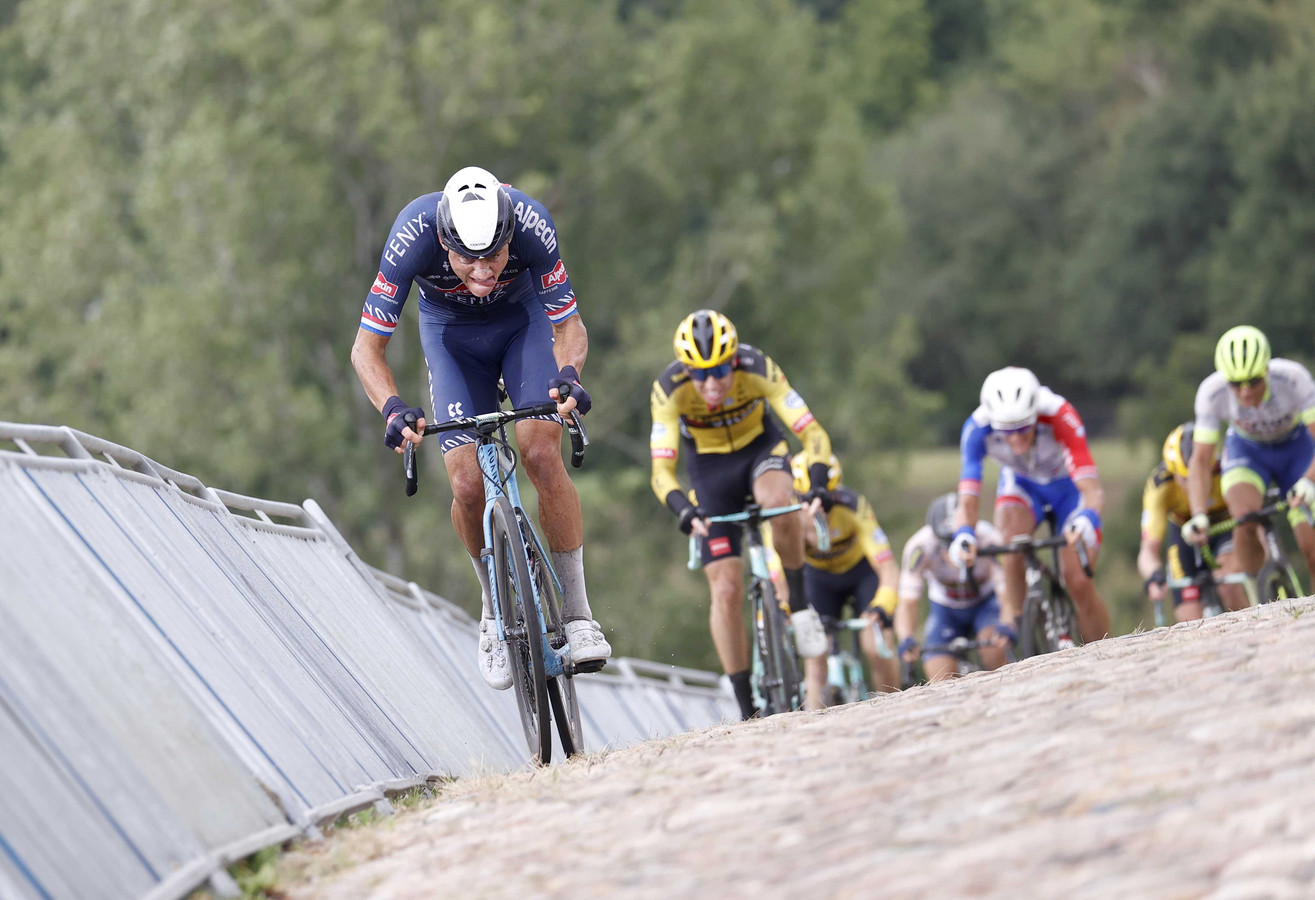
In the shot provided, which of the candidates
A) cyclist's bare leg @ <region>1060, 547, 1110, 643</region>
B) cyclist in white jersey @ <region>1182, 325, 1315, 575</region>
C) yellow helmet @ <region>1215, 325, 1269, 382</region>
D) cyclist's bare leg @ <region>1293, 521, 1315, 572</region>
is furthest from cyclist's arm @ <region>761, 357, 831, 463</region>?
cyclist's bare leg @ <region>1293, 521, 1315, 572</region>

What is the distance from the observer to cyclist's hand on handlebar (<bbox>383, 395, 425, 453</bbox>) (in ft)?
22.4

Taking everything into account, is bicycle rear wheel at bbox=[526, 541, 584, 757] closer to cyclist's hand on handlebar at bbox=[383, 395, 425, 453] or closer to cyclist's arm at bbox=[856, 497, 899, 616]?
cyclist's hand on handlebar at bbox=[383, 395, 425, 453]

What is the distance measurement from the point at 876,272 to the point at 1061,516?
27426 millimetres

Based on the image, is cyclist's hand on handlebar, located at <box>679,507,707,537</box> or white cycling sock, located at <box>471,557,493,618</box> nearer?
white cycling sock, located at <box>471,557,493,618</box>

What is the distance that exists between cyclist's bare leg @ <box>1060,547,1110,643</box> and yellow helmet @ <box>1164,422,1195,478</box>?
269 cm

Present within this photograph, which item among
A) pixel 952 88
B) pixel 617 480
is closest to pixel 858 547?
pixel 617 480

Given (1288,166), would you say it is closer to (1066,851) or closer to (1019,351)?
(1019,351)

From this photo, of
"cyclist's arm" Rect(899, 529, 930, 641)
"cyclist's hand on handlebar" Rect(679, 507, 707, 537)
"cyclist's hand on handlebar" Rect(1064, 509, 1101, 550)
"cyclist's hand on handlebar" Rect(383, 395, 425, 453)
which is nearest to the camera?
"cyclist's hand on handlebar" Rect(383, 395, 425, 453)

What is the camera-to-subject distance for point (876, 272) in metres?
38.8

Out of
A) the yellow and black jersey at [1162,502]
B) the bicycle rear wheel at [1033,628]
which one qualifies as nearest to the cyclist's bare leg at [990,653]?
the yellow and black jersey at [1162,502]

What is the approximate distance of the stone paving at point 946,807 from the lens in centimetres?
384

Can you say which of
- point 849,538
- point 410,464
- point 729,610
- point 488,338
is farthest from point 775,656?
point 849,538

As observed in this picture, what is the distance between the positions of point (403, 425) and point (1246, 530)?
24.2 ft

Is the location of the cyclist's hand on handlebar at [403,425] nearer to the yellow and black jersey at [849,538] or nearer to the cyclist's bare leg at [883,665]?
the yellow and black jersey at [849,538]
